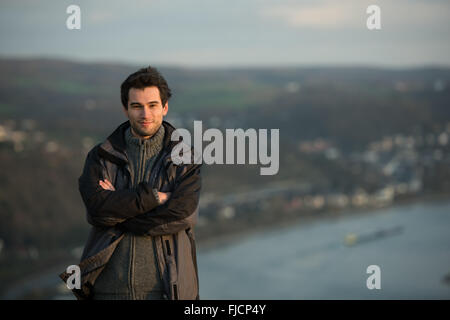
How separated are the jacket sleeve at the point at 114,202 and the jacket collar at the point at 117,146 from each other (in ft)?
0.10

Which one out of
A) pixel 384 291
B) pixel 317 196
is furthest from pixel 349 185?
pixel 384 291

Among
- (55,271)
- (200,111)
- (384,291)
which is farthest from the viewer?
(200,111)

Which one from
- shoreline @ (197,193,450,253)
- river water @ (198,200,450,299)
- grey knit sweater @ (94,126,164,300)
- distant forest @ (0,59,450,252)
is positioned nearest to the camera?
grey knit sweater @ (94,126,164,300)

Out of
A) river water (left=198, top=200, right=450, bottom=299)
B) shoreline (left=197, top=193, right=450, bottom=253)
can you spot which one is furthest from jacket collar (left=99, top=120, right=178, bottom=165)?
shoreline (left=197, top=193, right=450, bottom=253)

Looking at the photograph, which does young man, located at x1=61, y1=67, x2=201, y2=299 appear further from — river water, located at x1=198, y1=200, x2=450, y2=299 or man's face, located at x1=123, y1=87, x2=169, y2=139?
river water, located at x1=198, y1=200, x2=450, y2=299

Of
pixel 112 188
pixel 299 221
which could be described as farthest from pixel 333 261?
pixel 112 188

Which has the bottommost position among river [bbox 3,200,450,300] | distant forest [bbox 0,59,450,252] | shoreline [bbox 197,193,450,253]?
river [bbox 3,200,450,300]

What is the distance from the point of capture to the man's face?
1586mm

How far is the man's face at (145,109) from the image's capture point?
1586mm

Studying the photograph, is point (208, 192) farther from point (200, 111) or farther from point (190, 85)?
point (190, 85)

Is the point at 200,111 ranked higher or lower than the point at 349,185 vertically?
higher
